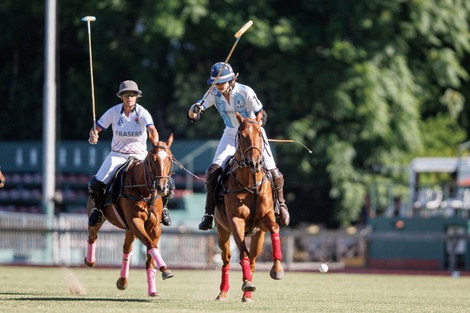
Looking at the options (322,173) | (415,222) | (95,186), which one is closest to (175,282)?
(95,186)

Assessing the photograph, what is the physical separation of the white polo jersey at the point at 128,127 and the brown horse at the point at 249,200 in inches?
54.4

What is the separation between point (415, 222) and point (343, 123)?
436 centimetres

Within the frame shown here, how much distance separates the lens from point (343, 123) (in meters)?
32.4

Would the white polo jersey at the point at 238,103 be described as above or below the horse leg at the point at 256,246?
above

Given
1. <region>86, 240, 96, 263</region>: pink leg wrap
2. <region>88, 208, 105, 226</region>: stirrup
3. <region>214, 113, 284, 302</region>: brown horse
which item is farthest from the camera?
<region>86, 240, 96, 263</region>: pink leg wrap

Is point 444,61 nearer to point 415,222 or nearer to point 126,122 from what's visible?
point 415,222

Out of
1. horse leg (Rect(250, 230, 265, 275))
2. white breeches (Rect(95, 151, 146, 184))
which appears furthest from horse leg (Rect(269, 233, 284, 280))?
white breeches (Rect(95, 151, 146, 184))

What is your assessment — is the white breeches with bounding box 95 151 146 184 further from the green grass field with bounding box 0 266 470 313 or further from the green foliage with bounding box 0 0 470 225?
the green foliage with bounding box 0 0 470 225

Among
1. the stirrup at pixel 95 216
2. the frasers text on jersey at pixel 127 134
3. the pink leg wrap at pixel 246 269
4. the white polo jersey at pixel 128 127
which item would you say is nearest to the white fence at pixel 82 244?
the stirrup at pixel 95 216

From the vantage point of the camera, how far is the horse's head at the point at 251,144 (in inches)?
538

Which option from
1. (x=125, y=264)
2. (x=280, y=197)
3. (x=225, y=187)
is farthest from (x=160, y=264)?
(x=280, y=197)

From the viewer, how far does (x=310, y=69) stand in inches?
1243

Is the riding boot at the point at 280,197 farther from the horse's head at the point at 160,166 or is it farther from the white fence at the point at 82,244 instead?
the white fence at the point at 82,244

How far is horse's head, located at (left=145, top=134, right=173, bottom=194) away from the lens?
1422 centimetres
